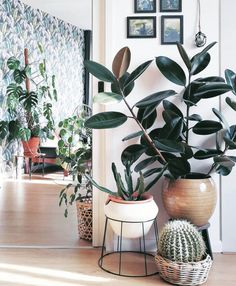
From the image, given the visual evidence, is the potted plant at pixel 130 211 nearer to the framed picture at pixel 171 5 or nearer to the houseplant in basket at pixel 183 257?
Answer: the houseplant in basket at pixel 183 257

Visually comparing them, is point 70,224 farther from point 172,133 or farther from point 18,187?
point 18,187

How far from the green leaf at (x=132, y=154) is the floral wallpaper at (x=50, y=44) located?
3.40 meters

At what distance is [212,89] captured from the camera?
2.15m

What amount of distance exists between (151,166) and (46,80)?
12.5 feet

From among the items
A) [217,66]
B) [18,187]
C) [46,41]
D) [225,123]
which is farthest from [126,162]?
[46,41]

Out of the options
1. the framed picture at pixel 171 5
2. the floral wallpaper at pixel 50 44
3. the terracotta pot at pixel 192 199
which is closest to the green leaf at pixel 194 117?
the terracotta pot at pixel 192 199

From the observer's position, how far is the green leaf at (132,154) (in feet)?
7.55

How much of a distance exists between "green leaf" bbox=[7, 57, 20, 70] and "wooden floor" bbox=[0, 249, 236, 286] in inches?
127

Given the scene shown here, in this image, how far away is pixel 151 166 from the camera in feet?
8.23

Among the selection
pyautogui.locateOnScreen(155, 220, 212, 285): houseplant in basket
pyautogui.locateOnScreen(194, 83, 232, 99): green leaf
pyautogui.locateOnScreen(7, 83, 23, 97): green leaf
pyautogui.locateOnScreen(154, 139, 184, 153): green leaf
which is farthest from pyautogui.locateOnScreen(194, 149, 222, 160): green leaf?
pyautogui.locateOnScreen(7, 83, 23, 97): green leaf

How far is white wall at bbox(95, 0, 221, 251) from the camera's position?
8.11 ft

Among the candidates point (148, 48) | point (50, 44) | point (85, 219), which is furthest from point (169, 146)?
point (50, 44)

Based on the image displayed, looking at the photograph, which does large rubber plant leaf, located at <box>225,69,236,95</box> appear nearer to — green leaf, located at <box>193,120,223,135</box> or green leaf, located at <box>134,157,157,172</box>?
green leaf, located at <box>193,120,223,135</box>

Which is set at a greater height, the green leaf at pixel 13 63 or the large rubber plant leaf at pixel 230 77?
the green leaf at pixel 13 63
